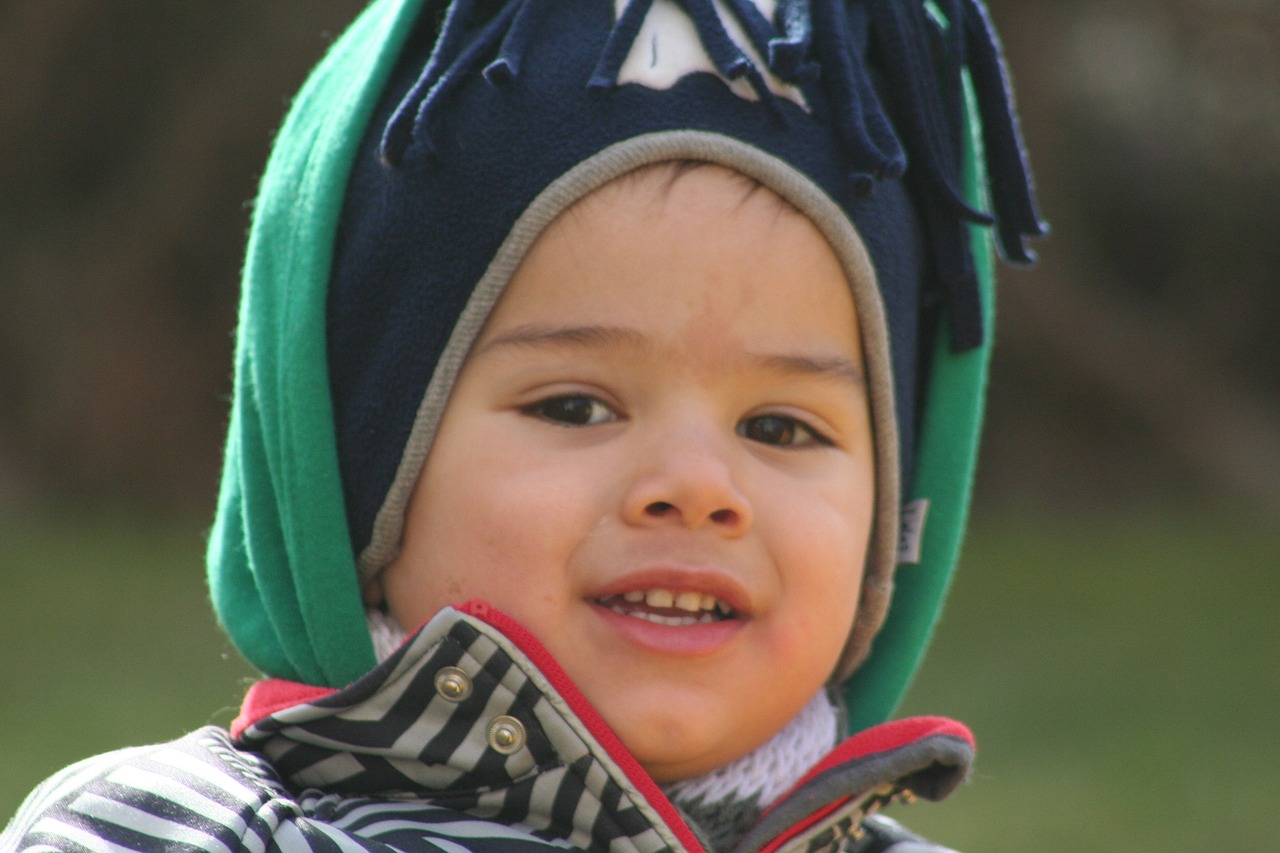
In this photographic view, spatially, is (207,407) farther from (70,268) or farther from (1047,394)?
(1047,394)

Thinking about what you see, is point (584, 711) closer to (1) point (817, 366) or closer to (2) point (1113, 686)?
(1) point (817, 366)

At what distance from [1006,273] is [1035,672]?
2.50 metres

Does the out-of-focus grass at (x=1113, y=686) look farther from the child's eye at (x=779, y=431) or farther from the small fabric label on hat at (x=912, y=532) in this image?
the child's eye at (x=779, y=431)

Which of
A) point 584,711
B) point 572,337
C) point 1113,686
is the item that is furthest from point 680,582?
point 1113,686

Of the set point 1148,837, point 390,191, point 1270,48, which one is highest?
point 1270,48

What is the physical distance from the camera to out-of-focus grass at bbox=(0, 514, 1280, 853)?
3396 millimetres

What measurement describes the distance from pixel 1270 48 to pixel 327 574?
6.05 meters

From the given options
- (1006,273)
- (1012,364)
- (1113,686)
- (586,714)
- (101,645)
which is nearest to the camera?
(586,714)

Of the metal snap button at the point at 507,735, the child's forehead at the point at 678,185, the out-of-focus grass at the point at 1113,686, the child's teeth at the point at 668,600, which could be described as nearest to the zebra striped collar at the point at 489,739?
the metal snap button at the point at 507,735

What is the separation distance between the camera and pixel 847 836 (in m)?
1.58

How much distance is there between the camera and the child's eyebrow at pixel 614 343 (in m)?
1.46

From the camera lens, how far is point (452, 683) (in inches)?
54.9

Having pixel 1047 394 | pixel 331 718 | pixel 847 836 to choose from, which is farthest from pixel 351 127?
pixel 1047 394

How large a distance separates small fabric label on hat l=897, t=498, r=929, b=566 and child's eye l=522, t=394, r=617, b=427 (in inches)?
18.6
